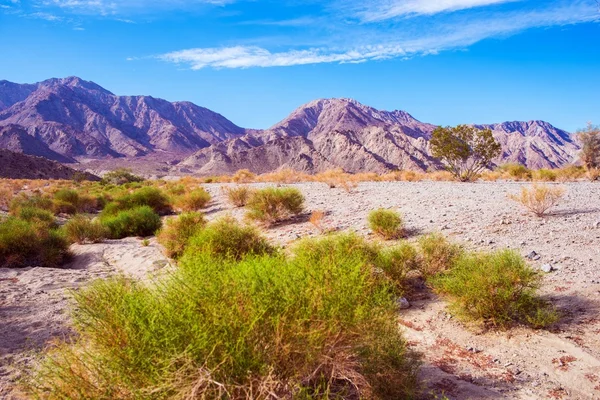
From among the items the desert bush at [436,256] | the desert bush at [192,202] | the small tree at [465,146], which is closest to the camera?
the desert bush at [436,256]

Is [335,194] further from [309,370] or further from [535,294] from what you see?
[309,370]

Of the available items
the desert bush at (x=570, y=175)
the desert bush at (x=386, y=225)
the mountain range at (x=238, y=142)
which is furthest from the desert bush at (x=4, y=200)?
the mountain range at (x=238, y=142)

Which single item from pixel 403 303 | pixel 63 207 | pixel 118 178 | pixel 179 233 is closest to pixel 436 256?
pixel 403 303

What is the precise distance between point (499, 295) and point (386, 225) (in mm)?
4112

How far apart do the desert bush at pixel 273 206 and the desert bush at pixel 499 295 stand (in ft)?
24.7

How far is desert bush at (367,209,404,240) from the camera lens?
30.3 feet

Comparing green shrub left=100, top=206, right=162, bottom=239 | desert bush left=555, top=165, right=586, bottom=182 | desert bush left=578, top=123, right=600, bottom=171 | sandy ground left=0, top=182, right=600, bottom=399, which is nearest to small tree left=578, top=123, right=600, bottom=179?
desert bush left=578, top=123, right=600, bottom=171

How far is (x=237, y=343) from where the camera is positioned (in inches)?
107

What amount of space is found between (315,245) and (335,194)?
1053 centimetres

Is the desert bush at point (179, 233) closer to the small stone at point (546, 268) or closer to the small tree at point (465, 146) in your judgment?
the small stone at point (546, 268)

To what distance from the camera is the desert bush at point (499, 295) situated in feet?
17.5

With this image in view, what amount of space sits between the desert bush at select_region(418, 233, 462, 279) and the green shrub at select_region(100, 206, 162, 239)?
372 inches

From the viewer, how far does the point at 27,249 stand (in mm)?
9977

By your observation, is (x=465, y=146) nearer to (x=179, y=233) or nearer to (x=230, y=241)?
(x=179, y=233)
